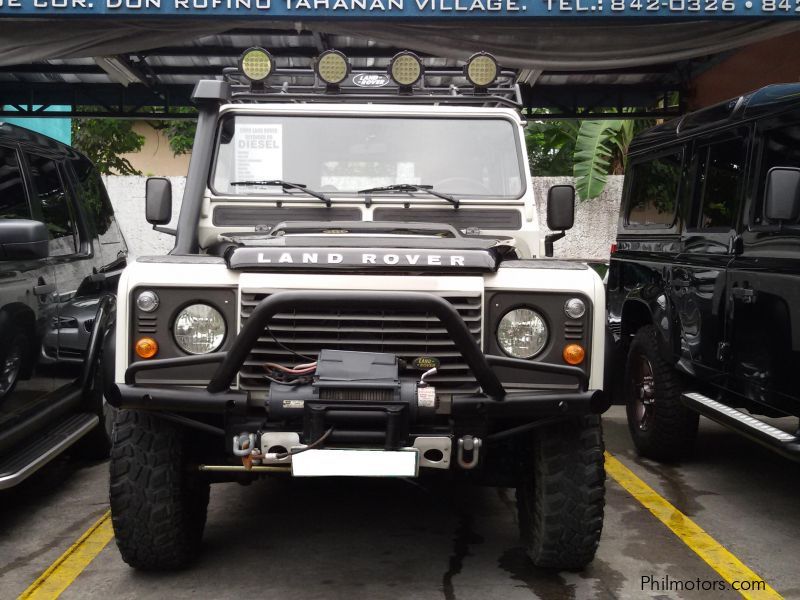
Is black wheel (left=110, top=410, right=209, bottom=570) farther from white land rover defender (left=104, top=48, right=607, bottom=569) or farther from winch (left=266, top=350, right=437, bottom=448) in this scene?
winch (left=266, top=350, right=437, bottom=448)

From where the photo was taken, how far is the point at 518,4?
9.91m

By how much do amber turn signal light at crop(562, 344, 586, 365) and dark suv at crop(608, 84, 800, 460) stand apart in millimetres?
1313

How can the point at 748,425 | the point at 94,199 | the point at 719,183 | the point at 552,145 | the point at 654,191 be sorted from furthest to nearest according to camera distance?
the point at 552,145 < the point at 654,191 < the point at 94,199 < the point at 719,183 < the point at 748,425

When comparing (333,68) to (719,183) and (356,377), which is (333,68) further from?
(356,377)

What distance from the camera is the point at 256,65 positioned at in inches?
210

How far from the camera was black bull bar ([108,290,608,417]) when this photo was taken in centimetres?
348

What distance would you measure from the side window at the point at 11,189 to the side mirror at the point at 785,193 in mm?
3800

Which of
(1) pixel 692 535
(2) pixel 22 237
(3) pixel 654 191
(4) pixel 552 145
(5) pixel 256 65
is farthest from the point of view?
(4) pixel 552 145

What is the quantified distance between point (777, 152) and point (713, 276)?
794 mm

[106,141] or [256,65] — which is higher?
[256,65]

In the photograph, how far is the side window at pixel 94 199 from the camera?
249 inches

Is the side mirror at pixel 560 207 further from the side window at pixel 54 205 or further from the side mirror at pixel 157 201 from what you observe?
the side window at pixel 54 205

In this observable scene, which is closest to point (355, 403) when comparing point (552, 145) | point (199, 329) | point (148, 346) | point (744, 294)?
point (199, 329)

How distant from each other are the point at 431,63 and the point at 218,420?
1060cm
